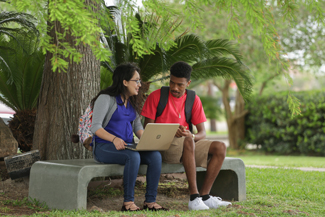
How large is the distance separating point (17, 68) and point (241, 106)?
30.9ft

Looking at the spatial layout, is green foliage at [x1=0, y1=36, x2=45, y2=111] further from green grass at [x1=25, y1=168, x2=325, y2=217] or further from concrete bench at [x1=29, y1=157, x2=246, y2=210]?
green grass at [x1=25, y1=168, x2=325, y2=217]

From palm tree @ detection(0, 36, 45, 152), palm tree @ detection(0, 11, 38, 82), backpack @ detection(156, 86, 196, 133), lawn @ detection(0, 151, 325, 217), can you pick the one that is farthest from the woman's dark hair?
palm tree @ detection(0, 36, 45, 152)

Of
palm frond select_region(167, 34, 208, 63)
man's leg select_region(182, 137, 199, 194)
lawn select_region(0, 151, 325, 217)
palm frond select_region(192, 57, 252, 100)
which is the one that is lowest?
lawn select_region(0, 151, 325, 217)

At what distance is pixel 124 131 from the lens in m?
4.32

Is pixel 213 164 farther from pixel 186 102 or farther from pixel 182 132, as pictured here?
pixel 186 102

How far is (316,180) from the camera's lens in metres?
6.58

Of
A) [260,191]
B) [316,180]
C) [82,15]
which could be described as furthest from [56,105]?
[316,180]

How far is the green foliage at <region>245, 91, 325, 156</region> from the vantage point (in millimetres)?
11898

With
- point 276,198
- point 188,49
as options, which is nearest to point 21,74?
point 188,49

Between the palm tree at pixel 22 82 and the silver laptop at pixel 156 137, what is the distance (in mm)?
3156

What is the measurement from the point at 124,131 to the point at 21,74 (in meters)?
3.27

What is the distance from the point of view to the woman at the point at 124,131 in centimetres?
398

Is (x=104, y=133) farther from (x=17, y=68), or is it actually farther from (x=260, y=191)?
(x=17, y=68)

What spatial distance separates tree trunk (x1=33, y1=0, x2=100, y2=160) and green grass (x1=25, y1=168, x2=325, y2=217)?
145 centimetres
